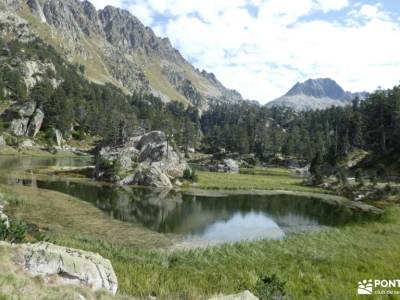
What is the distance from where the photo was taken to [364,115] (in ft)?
588

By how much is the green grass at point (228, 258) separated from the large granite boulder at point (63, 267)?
1.98 m

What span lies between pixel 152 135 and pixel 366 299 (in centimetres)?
10101

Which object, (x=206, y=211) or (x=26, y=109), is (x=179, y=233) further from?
(x=26, y=109)

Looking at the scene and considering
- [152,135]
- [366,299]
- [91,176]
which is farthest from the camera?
[152,135]

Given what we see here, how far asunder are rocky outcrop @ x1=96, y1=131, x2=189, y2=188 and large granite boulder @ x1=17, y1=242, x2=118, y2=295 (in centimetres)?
7184

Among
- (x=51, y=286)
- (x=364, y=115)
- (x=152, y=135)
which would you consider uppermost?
(x=364, y=115)

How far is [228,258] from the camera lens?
31.5m

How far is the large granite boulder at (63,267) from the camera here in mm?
16438

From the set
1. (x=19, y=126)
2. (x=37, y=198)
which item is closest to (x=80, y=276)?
(x=37, y=198)

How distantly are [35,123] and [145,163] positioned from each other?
11021 centimetres

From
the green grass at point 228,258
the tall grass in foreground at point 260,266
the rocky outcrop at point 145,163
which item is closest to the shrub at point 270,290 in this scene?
the tall grass in foreground at point 260,266

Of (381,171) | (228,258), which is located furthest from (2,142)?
(228,258)

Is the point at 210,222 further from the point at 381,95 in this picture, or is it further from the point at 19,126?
the point at 19,126

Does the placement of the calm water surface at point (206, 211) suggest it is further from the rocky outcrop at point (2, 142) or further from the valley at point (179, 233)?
the rocky outcrop at point (2, 142)
